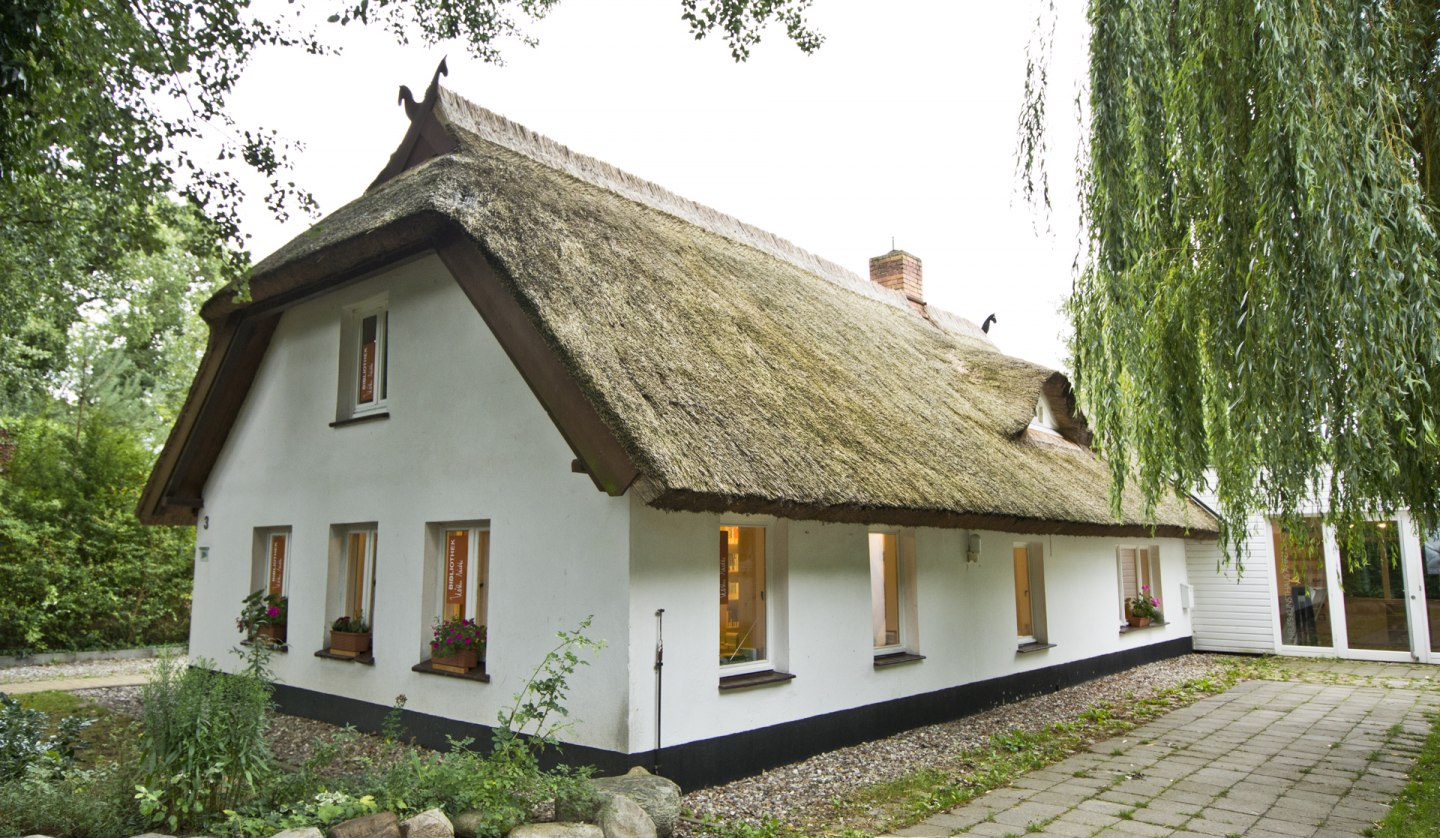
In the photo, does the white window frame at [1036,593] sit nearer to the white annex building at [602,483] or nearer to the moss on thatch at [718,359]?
the white annex building at [602,483]

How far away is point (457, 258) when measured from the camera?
6.45 metres

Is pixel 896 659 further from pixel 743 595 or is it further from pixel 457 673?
pixel 457 673

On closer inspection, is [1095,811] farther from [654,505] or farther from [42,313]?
[42,313]

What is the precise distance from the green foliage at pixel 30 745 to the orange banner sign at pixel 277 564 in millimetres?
2689

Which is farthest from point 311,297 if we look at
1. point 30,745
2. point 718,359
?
point 30,745

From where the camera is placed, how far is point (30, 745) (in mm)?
5227

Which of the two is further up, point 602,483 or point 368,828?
point 602,483

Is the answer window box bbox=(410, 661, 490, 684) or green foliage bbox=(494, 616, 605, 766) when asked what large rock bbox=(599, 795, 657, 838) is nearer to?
green foliage bbox=(494, 616, 605, 766)

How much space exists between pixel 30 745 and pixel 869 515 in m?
5.50

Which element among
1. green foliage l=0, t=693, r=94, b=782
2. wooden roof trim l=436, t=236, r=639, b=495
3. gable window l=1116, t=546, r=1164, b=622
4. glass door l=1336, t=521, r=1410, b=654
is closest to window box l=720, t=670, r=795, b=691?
wooden roof trim l=436, t=236, r=639, b=495

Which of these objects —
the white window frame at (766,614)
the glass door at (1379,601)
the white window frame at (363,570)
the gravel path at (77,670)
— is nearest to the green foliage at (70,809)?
the white window frame at (363,570)

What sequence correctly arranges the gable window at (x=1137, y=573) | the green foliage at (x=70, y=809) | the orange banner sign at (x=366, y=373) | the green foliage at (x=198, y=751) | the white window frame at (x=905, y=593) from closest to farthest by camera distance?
1. the green foliage at (x=70, y=809)
2. the green foliage at (x=198, y=751)
3. the white window frame at (x=905, y=593)
4. the orange banner sign at (x=366, y=373)
5. the gable window at (x=1137, y=573)

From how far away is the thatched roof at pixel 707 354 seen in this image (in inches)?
226

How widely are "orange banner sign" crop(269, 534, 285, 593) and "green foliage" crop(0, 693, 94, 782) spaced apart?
2.69 m
